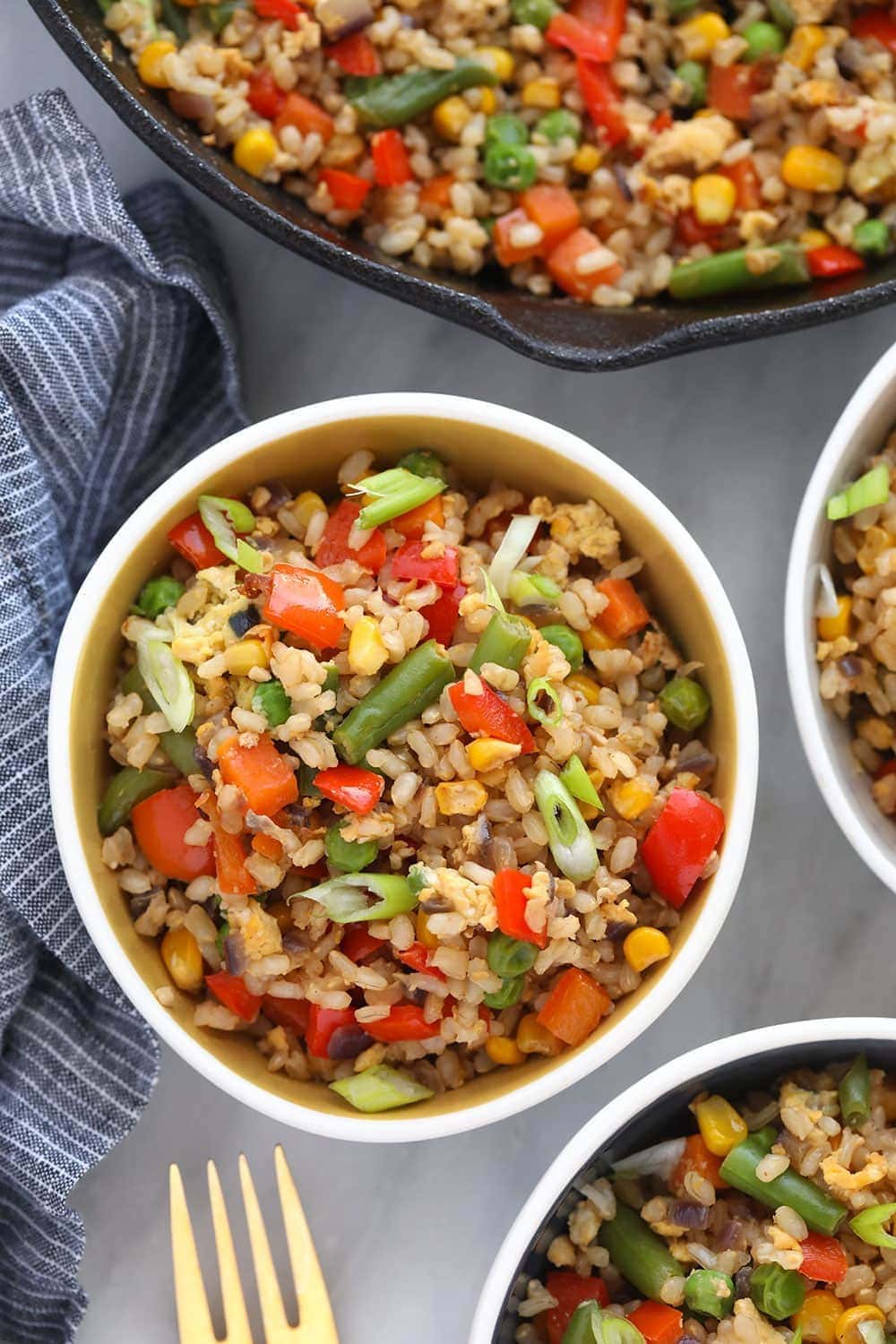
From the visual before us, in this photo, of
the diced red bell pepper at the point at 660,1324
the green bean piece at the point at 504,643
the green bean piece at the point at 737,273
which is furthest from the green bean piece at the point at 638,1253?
the green bean piece at the point at 737,273

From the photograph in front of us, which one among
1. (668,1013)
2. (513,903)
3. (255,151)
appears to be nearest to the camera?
(513,903)

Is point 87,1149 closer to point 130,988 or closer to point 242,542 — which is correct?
point 130,988

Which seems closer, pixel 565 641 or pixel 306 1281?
pixel 565 641

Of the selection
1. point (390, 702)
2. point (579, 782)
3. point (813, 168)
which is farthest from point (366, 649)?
point (813, 168)

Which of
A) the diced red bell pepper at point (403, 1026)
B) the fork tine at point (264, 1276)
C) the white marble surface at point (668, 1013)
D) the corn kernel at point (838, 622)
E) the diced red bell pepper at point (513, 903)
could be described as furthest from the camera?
the white marble surface at point (668, 1013)

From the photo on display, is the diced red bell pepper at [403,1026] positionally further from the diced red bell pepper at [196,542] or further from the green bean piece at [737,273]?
the green bean piece at [737,273]

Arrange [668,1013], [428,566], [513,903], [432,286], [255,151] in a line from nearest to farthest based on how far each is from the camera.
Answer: [513,903] < [428,566] < [432,286] < [255,151] < [668,1013]

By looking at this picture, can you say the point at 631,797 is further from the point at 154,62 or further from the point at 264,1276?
the point at 154,62

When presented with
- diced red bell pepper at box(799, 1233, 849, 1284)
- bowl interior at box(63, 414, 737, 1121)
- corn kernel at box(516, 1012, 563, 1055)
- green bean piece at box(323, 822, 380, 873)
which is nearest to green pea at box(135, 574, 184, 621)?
bowl interior at box(63, 414, 737, 1121)

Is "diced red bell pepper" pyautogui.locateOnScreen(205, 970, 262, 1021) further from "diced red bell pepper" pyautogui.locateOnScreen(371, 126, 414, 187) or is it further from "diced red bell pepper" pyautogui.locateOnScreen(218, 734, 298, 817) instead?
"diced red bell pepper" pyautogui.locateOnScreen(371, 126, 414, 187)
